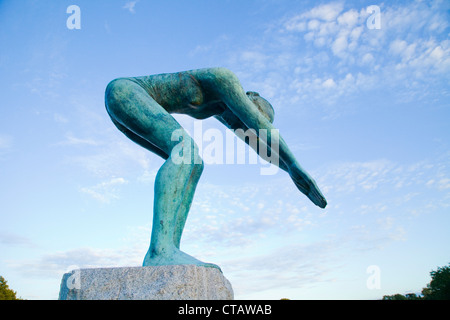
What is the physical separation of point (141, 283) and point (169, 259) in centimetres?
32

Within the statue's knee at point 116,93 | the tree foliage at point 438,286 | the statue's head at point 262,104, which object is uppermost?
the statue's head at point 262,104

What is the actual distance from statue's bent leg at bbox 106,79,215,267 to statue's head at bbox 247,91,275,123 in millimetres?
1286

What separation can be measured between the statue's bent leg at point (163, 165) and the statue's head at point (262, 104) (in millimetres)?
1286

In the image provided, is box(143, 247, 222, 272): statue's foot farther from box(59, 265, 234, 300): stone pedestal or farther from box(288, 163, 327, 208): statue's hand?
box(288, 163, 327, 208): statue's hand

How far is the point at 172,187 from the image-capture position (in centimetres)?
326

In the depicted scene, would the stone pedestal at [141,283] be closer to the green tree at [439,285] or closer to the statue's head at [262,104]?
the statue's head at [262,104]

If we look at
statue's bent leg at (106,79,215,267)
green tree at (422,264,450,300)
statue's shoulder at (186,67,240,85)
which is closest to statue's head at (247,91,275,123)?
statue's shoulder at (186,67,240,85)

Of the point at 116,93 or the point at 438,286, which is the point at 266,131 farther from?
the point at 438,286

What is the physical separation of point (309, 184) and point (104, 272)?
2.39 meters

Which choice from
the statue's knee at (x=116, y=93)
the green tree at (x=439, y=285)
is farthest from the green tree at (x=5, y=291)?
the green tree at (x=439, y=285)

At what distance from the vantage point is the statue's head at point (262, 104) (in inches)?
176

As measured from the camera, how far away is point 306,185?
13.2 ft
